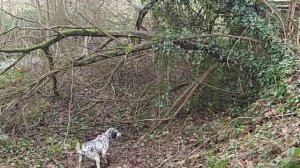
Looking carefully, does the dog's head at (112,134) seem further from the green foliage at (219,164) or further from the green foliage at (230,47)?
the green foliage at (219,164)

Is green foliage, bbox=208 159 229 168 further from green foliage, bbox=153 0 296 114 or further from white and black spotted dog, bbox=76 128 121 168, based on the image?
green foliage, bbox=153 0 296 114

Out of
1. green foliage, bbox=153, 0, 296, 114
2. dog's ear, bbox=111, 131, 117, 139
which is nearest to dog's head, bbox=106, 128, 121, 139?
dog's ear, bbox=111, 131, 117, 139

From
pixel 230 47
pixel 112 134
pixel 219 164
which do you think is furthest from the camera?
pixel 230 47

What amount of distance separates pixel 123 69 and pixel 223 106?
2739 millimetres

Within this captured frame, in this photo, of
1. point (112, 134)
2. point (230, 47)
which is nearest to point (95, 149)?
point (112, 134)

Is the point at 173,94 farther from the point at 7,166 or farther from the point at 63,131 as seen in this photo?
the point at 7,166

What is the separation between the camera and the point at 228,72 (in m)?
9.36

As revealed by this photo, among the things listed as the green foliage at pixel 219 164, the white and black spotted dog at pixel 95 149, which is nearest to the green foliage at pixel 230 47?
the white and black spotted dog at pixel 95 149

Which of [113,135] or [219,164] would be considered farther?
[113,135]

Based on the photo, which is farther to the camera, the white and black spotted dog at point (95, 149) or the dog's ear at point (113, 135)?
the dog's ear at point (113, 135)

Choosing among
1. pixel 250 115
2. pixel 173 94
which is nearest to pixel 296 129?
pixel 250 115

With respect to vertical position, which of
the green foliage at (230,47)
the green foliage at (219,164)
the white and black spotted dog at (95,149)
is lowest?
the white and black spotted dog at (95,149)

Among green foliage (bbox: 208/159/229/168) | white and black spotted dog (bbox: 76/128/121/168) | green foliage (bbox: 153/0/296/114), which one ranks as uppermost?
green foliage (bbox: 153/0/296/114)

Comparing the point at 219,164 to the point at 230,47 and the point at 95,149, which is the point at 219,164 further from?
the point at 230,47
